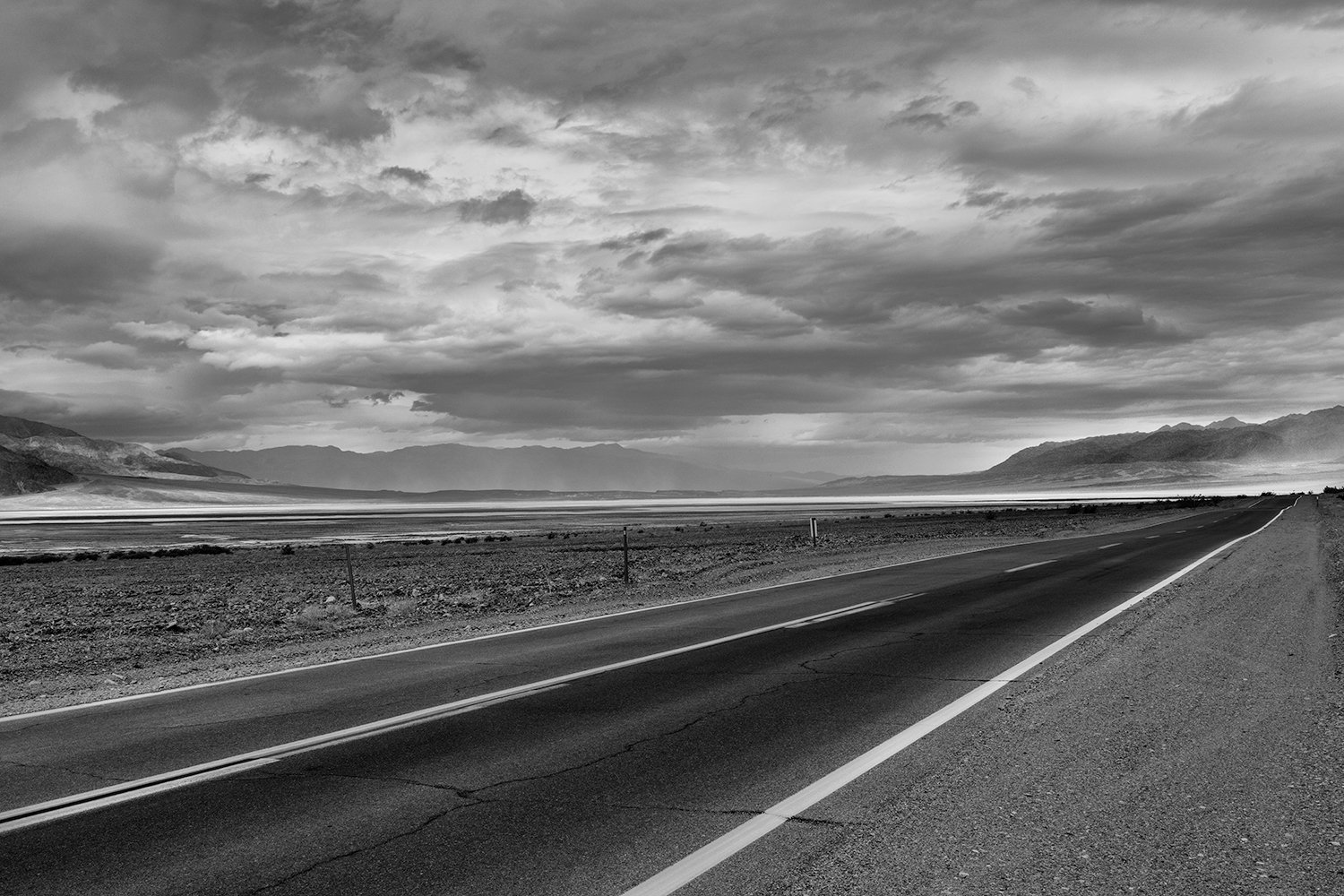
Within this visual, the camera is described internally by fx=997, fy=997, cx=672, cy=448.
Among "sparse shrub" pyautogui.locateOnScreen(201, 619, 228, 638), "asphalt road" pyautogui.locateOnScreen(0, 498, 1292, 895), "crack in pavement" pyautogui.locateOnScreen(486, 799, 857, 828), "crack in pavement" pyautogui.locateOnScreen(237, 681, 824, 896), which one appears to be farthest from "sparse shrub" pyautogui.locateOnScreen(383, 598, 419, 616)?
"crack in pavement" pyautogui.locateOnScreen(486, 799, 857, 828)

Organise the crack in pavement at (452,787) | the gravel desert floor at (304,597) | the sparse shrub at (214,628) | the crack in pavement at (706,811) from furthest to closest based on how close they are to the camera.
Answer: the sparse shrub at (214,628) → the gravel desert floor at (304,597) → the crack in pavement at (706,811) → the crack in pavement at (452,787)

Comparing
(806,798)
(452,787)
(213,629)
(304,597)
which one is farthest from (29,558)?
(806,798)

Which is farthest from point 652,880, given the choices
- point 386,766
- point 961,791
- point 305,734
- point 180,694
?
point 180,694

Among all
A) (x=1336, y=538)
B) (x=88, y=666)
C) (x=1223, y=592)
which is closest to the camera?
(x=88, y=666)

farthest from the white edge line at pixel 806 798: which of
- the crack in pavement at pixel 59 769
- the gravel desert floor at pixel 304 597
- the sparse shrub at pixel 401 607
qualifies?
the sparse shrub at pixel 401 607

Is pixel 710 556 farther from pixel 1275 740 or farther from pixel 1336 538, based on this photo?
pixel 1275 740

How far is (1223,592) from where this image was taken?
17.3 m

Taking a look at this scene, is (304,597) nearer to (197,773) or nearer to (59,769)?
(59,769)

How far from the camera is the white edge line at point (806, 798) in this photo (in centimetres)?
483

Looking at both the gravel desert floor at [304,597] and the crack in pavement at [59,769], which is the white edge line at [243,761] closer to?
the crack in pavement at [59,769]

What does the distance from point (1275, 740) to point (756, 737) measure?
3.73 m

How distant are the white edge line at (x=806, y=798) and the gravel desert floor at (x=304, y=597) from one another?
26.2 ft

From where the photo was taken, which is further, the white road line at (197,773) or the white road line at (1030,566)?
the white road line at (1030,566)

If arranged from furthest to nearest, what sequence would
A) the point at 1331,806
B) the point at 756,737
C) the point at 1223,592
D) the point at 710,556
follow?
1. the point at 710,556
2. the point at 1223,592
3. the point at 756,737
4. the point at 1331,806
